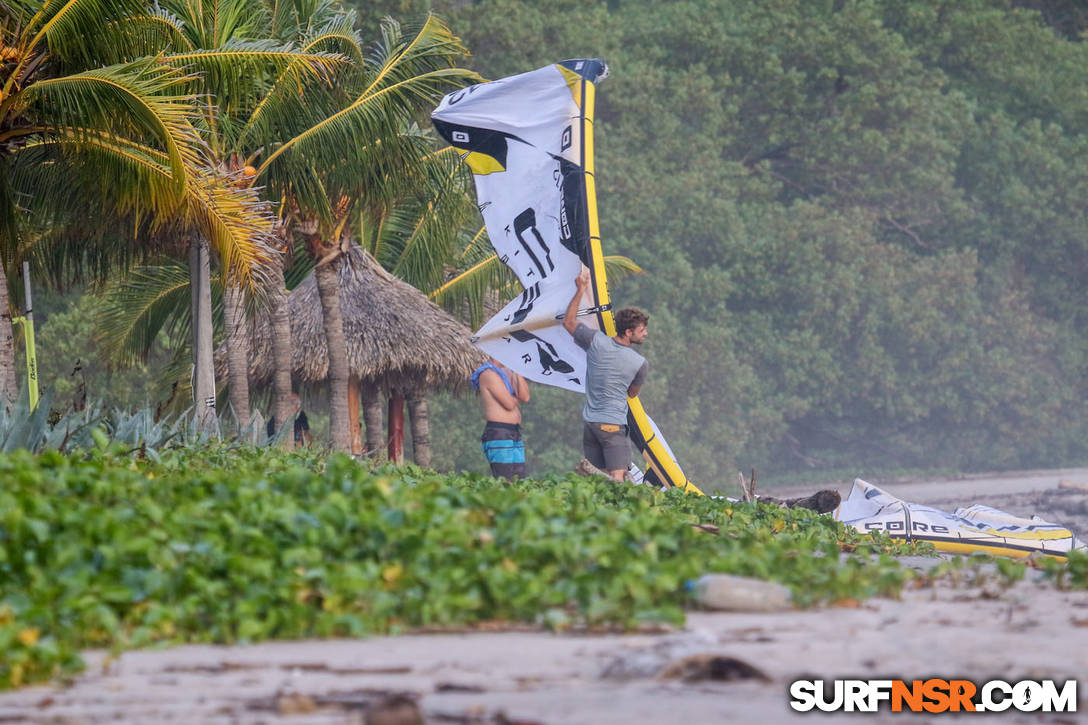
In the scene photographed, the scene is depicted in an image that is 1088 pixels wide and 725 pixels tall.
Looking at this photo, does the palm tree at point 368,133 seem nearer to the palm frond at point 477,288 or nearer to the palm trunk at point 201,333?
the palm trunk at point 201,333

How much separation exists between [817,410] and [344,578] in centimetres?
3678

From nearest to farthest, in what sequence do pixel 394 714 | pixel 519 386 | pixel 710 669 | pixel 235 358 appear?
pixel 394 714, pixel 710 669, pixel 519 386, pixel 235 358

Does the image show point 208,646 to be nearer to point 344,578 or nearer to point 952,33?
point 344,578

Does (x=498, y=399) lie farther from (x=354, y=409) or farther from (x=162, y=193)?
(x=354, y=409)

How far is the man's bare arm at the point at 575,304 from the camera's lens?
10680 millimetres

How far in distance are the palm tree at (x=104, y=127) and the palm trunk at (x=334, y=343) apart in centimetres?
501

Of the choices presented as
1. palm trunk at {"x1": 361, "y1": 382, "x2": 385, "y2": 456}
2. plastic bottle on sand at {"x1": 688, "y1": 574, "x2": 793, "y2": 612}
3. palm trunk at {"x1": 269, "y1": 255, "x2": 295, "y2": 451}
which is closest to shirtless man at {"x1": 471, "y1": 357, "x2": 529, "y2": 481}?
palm trunk at {"x1": 269, "y1": 255, "x2": 295, "y2": 451}

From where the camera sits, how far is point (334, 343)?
16375 mm

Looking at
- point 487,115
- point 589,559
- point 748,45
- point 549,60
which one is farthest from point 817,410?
point 589,559

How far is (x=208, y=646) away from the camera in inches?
167

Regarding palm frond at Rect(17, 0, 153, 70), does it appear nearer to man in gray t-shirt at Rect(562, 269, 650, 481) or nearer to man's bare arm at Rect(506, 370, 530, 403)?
man's bare arm at Rect(506, 370, 530, 403)

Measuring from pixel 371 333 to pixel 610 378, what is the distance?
8776mm

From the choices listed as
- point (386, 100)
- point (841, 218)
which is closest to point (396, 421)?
point (386, 100)

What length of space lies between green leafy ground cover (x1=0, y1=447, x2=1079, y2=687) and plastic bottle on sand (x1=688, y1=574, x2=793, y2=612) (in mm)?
76
